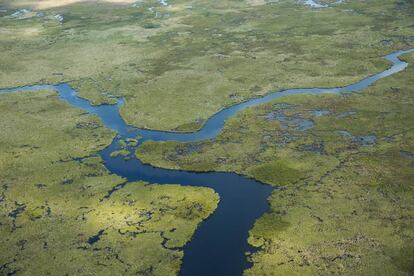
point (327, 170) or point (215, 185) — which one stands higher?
point (327, 170)

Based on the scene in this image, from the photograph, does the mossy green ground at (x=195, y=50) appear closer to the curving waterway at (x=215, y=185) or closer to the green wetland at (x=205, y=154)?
the green wetland at (x=205, y=154)

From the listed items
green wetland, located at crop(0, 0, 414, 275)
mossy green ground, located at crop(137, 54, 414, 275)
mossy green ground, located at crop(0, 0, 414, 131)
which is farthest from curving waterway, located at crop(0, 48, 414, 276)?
mossy green ground, located at crop(0, 0, 414, 131)

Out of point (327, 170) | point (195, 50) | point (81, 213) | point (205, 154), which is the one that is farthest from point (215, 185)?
point (195, 50)

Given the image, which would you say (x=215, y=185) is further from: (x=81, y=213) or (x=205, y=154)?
(x=81, y=213)

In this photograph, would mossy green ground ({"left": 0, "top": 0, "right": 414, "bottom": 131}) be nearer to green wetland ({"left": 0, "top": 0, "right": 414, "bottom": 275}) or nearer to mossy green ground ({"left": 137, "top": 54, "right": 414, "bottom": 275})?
green wetland ({"left": 0, "top": 0, "right": 414, "bottom": 275})

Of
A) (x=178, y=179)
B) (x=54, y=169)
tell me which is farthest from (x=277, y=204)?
(x=54, y=169)

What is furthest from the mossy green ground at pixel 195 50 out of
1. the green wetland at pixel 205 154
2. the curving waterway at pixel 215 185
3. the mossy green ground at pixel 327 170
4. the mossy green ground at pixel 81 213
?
the mossy green ground at pixel 81 213

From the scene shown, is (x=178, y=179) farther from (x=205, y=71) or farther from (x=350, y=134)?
(x=205, y=71)
